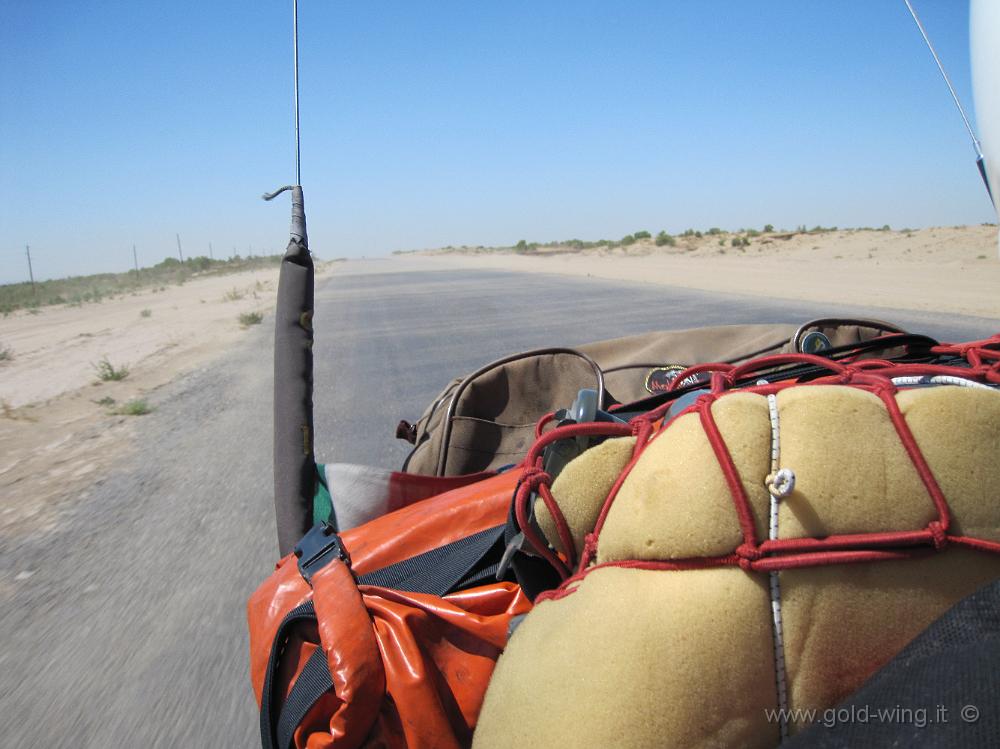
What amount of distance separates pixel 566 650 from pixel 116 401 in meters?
7.00

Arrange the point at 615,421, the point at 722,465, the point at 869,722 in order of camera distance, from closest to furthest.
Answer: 1. the point at 869,722
2. the point at 722,465
3. the point at 615,421

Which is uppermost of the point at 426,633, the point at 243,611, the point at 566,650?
the point at 566,650

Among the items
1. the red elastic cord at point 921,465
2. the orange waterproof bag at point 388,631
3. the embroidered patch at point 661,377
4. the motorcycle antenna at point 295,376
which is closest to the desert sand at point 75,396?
the motorcycle antenna at point 295,376

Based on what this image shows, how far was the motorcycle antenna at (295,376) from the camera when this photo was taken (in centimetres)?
219

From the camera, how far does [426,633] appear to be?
4.67ft

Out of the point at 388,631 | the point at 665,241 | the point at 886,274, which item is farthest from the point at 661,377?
the point at 665,241

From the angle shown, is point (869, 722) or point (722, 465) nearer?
point (869, 722)

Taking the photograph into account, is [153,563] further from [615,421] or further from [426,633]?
[615,421]

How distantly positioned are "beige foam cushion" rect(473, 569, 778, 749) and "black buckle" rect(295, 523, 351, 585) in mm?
686

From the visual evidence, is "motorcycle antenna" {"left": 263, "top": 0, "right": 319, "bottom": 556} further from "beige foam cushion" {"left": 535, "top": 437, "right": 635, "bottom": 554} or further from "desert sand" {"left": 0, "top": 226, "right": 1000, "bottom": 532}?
"desert sand" {"left": 0, "top": 226, "right": 1000, "bottom": 532}

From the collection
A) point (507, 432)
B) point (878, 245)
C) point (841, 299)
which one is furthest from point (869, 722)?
point (878, 245)

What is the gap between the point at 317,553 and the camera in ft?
5.62

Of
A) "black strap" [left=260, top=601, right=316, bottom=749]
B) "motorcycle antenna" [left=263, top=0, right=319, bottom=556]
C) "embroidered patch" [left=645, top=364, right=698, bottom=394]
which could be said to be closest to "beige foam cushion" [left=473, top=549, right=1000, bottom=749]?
"black strap" [left=260, top=601, right=316, bottom=749]

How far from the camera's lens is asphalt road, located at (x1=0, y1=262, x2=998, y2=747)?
82.4 inches
